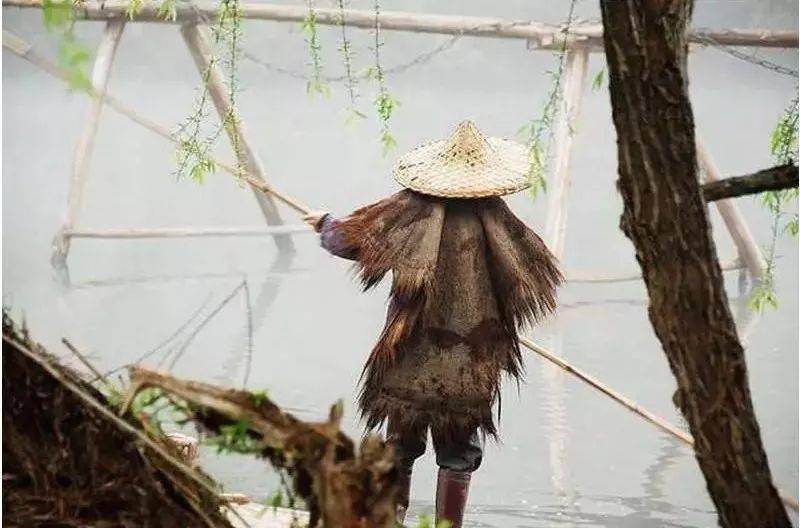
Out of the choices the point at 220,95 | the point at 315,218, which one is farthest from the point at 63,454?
the point at 220,95

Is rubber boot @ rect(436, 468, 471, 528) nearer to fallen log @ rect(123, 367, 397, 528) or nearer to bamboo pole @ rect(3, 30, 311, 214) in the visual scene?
fallen log @ rect(123, 367, 397, 528)

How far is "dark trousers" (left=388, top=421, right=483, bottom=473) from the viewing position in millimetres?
2473

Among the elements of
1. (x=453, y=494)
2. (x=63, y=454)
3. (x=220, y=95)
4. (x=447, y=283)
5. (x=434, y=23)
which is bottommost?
(x=453, y=494)

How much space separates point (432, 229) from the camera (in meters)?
2.36

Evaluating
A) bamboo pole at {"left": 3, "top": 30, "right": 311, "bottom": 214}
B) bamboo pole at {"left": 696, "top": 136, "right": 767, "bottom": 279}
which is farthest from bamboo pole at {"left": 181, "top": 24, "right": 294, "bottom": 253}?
bamboo pole at {"left": 696, "top": 136, "right": 767, "bottom": 279}

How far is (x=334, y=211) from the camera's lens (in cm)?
428

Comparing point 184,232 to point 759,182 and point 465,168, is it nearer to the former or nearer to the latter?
point 465,168

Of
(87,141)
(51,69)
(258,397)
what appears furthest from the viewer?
(87,141)

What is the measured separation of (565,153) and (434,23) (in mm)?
559

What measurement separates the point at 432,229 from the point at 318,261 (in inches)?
82.7

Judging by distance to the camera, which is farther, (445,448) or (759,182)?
(445,448)

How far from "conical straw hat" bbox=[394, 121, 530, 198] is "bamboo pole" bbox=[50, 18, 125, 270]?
5.74ft

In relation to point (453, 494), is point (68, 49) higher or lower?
A: higher

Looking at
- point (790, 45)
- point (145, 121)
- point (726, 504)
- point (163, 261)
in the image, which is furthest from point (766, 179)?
point (163, 261)
